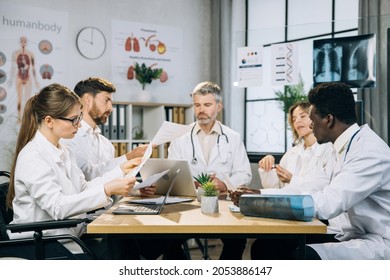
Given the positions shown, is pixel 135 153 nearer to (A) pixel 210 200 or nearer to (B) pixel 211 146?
(B) pixel 211 146

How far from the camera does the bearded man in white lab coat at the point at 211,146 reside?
298 cm

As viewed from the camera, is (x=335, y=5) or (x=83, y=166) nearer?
(x=83, y=166)

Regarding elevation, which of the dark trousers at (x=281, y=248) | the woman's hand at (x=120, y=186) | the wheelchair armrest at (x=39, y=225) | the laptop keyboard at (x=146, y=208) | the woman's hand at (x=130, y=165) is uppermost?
the woman's hand at (x=130, y=165)

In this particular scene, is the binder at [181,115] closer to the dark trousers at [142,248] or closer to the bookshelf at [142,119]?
the bookshelf at [142,119]

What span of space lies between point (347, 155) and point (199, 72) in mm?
3466

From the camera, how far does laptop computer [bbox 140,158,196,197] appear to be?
2.14 meters

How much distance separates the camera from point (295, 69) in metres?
2.85

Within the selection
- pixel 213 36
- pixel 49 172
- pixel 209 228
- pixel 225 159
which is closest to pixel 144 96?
pixel 213 36

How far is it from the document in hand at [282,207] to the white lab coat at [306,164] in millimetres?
732

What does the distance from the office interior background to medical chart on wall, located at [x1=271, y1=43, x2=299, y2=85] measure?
54 mm

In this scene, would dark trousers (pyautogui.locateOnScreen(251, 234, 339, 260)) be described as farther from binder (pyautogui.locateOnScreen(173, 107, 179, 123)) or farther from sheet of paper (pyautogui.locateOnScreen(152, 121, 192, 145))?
binder (pyautogui.locateOnScreen(173, 107, 179, 123))

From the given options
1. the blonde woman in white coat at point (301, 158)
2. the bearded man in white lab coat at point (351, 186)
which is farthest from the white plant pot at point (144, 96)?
the bearded man in white lab coat at point (351, 186)

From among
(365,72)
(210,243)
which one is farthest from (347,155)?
(210,243)
